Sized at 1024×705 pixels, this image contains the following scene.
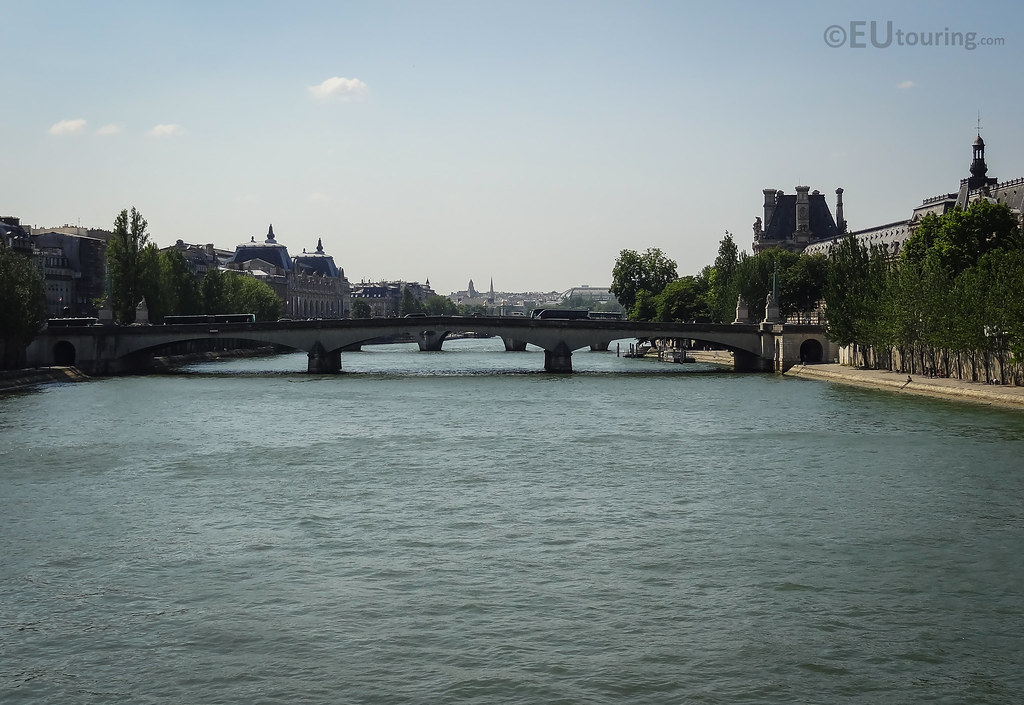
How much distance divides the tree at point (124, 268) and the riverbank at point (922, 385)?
52.9 m

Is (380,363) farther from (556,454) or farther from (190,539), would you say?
(190,539)

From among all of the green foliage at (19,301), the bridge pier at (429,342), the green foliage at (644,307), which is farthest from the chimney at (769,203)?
the green foliage at (19,301)

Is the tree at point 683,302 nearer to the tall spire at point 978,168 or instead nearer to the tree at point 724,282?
the tree at point 724,282

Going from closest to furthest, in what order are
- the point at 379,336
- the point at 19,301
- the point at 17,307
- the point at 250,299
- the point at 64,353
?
1. the point at 17,307
2. the point at 19,301
3. the point at 64,353
4. the point at 379,336
5. the point at 250,299

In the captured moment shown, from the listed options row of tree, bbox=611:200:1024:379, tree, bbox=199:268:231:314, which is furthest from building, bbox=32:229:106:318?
row of tree, bbox=611:200:1024:379

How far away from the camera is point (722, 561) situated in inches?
968

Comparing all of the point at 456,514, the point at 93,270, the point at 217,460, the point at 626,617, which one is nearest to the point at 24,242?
the point at 93,270

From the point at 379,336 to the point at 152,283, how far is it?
2287 centimetres

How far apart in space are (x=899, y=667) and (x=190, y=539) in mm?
15544

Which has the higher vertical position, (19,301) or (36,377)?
(19,301)

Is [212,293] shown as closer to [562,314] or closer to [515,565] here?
[562,314]

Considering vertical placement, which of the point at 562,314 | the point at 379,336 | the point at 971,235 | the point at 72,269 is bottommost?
the point at 379,336

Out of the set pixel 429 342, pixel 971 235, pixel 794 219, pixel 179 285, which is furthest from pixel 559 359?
pixel 794 219

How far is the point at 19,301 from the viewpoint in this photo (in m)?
75.8
